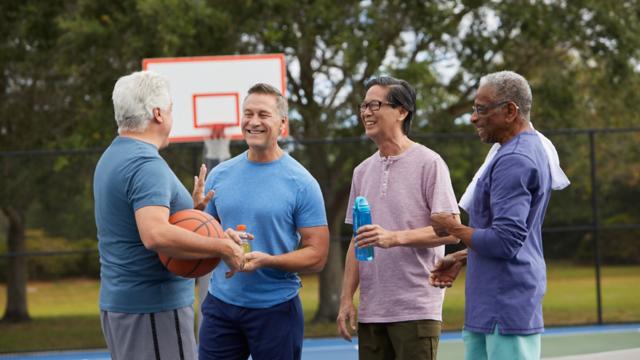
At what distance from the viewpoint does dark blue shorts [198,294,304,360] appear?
4.77 meters

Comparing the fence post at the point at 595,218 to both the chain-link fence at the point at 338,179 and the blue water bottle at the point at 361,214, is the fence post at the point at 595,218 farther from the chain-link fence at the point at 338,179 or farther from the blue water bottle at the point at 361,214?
the blue water bottle at the point at 361,214

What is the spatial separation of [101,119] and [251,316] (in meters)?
10.3

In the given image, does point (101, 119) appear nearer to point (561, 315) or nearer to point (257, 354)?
point (561, 315)

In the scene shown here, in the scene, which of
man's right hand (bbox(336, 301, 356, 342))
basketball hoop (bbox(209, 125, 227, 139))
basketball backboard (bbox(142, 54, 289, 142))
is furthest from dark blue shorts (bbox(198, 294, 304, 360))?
basketball backboard (bbox(142, 54, 289, 142))

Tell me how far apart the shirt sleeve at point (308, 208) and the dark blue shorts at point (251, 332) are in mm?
397

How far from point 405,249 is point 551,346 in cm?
675

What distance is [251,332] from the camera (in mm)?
4781

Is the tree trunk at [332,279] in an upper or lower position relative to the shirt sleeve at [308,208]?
lower

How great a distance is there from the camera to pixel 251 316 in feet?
15.6

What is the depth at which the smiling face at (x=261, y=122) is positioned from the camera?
4.90 m

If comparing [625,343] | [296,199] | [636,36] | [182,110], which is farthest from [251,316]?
[636,36]

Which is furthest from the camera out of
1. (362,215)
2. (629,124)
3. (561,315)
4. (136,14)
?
(629,124)

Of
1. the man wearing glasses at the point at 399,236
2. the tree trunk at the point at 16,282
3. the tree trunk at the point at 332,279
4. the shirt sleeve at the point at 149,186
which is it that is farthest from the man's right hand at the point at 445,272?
the tree trunk at the point at 16,282

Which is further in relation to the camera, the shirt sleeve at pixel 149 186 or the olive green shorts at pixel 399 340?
the olive green shorts at pixel 399 340
